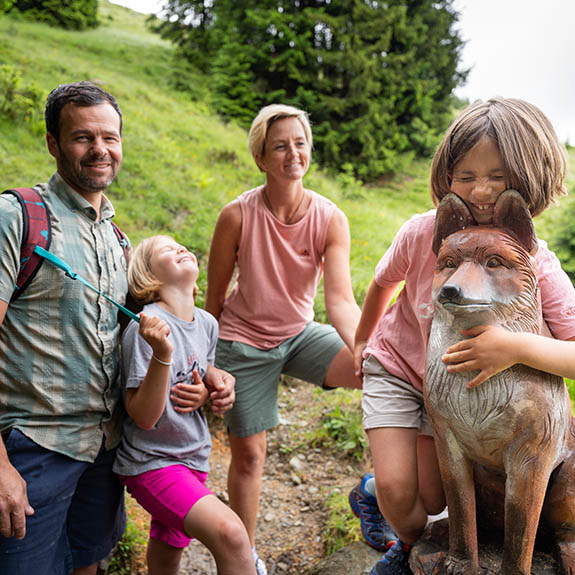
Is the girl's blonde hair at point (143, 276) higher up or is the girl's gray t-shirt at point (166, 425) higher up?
the girl's blonde hair at point (143, 276)

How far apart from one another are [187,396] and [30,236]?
926mm

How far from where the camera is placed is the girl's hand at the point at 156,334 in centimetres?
209

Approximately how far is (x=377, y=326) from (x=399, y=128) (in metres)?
10.7

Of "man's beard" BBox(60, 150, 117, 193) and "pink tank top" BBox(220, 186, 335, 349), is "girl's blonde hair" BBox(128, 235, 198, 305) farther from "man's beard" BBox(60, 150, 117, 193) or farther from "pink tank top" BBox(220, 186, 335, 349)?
"pink tank top" BBox(220, 186, 335, 349)

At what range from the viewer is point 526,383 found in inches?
66.3

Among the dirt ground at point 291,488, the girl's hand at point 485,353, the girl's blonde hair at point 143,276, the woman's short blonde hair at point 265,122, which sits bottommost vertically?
A: the dirt ground at point 291,488

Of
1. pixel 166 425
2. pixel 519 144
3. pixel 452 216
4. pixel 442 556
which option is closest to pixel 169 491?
pixel 166 425

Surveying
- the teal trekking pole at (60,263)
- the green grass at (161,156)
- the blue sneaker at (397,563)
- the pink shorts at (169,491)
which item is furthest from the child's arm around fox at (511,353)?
the green grass at (161,156)

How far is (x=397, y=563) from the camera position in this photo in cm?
227

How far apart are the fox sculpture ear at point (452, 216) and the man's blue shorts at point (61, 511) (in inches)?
68.2

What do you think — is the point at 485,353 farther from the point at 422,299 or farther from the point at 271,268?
the point at 271,268

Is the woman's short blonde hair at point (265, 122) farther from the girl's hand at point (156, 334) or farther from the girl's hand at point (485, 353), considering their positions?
the girl's hand at point (485, 353)

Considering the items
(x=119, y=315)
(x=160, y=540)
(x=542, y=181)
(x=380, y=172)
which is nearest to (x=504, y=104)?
(x=542, y=181)

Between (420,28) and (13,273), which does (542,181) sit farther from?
(420,28)
